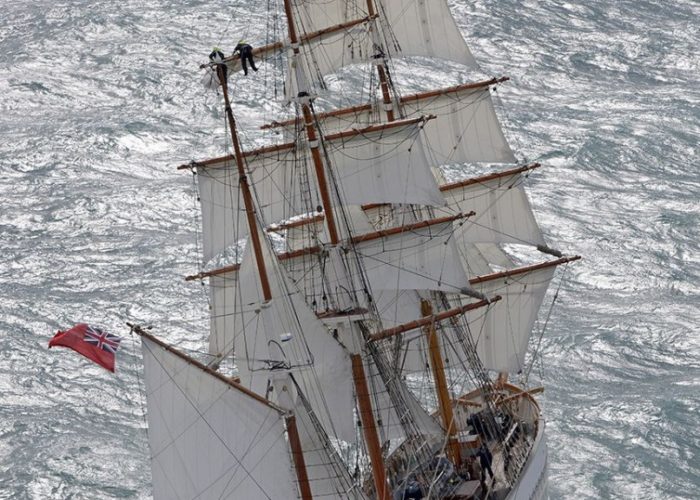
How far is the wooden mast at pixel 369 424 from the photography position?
6247 centimetres

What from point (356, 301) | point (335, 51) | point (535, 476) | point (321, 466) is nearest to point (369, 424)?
point (321, 466)

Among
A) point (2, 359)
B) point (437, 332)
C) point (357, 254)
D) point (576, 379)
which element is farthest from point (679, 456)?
point (2, 359)

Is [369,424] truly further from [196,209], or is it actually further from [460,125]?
[196,209]

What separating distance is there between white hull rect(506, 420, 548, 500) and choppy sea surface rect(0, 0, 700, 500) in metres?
3.74

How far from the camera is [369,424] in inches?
2473

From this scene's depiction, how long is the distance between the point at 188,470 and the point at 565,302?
39653 millimetres

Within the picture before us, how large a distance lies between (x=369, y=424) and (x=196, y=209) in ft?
122

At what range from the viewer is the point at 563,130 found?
112 metres

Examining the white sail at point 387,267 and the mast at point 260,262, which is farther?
the white sail at point 387,267

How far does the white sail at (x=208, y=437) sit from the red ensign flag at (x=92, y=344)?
128cm

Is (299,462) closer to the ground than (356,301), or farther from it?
closer to the ground

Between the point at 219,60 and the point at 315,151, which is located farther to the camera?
the point at 315,151

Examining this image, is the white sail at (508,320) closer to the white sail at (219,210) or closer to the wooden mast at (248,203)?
the white sail at (219,210)

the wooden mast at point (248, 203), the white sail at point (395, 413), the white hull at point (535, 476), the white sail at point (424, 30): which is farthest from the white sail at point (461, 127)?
the wooden mast at point (248, 203)
